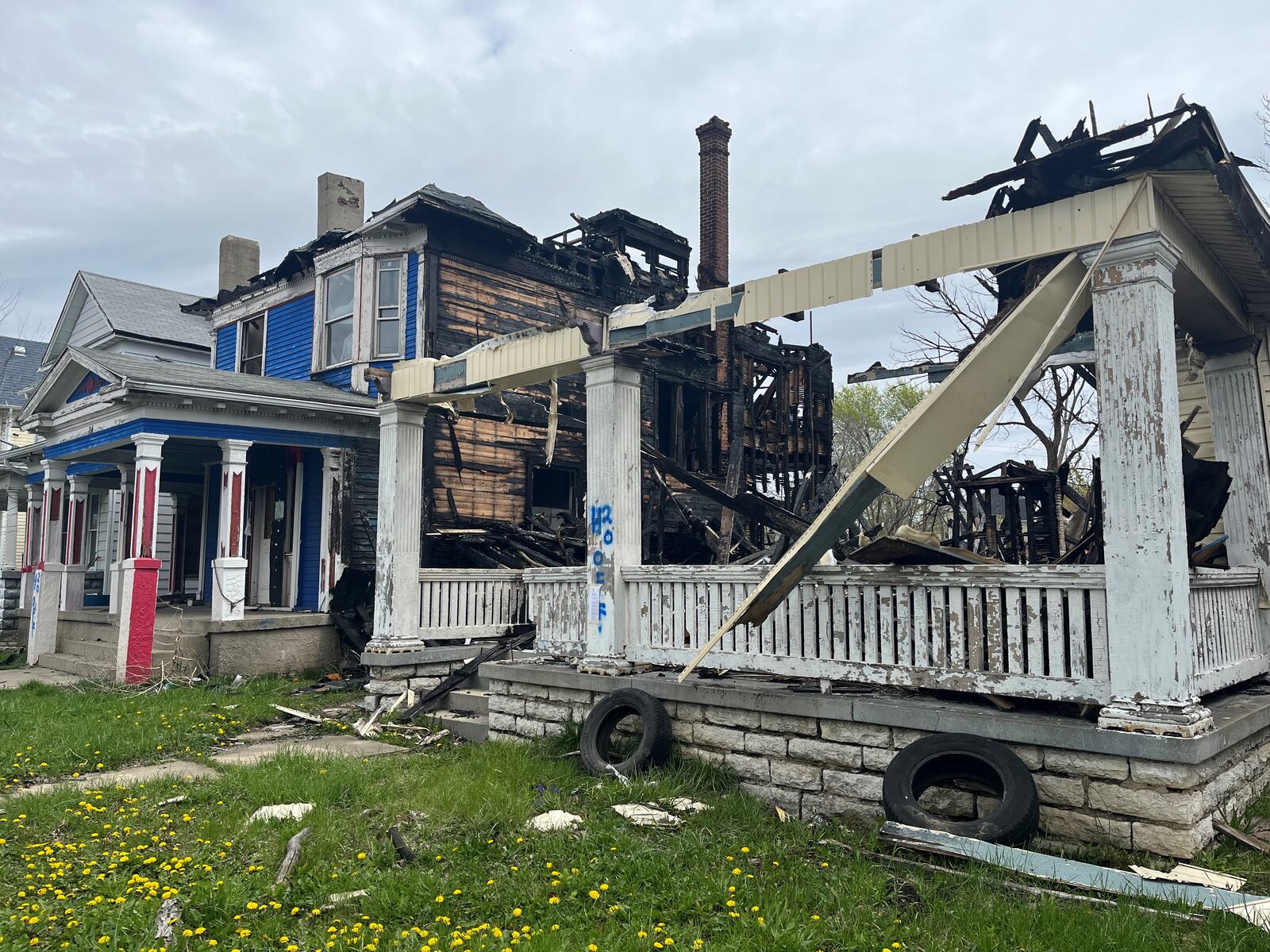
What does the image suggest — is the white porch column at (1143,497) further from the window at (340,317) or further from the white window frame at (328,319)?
the window at (340,317)

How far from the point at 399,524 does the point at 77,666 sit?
691 centimetres

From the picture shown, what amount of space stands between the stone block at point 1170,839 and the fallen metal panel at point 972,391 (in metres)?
2.17

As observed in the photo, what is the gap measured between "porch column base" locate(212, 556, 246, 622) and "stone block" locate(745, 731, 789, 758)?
8.90 meters

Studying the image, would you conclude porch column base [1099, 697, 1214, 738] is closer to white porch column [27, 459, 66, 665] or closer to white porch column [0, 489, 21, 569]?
white porch column [27, 459, 66, 665]

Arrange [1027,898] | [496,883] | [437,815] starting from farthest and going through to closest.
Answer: [437,815] < [496,883] < [1027,898]

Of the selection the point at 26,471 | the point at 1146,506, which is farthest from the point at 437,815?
the point at 26,471

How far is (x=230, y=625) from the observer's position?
42.5ft

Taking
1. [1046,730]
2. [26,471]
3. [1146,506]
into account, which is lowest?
[1046,730]

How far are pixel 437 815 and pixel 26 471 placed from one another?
18653 millimetres

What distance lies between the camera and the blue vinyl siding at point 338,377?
51.4ft

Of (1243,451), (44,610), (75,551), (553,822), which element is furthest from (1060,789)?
(75,551)

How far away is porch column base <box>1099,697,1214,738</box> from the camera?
4805mm

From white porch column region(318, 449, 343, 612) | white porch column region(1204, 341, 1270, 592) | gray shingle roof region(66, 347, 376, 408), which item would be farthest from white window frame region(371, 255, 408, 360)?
white porch column region(1204, 341, 1270, 592)

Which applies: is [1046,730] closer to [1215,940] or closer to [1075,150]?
[1215,940]
